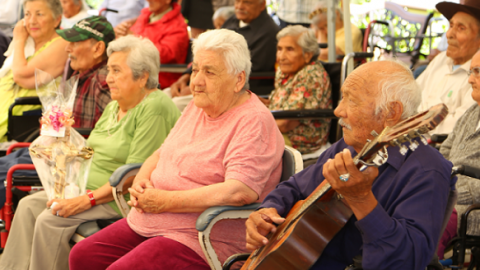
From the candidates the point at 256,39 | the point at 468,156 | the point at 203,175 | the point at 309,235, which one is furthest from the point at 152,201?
the point at 256,39

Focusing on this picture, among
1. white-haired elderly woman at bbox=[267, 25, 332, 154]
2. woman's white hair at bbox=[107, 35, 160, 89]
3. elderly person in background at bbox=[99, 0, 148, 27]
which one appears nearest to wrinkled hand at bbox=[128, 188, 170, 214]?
woman's white hair at bbox=[107, 35, 160, 89]

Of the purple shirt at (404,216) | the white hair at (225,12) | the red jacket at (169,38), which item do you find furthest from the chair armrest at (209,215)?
the white hair at (225,12)

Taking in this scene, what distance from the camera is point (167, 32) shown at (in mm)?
4105

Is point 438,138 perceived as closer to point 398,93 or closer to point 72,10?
point 398,93

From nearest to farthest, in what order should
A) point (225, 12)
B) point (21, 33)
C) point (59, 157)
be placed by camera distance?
point (59, 157), point (21, 33), point (225, 12)

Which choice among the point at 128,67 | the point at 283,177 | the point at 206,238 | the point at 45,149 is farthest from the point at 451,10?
the point at 45,149

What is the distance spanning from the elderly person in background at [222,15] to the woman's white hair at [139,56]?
91.9 inches

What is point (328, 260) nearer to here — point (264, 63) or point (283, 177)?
point (283, 177)

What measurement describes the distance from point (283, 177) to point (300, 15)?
2955 millimetres

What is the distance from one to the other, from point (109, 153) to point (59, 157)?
237mm

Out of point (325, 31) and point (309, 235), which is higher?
point (309, 235)

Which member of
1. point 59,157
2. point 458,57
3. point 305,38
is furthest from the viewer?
point 305,38

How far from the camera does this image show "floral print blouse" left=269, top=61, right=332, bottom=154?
301 centimetres

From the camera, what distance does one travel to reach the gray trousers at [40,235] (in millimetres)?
2217
